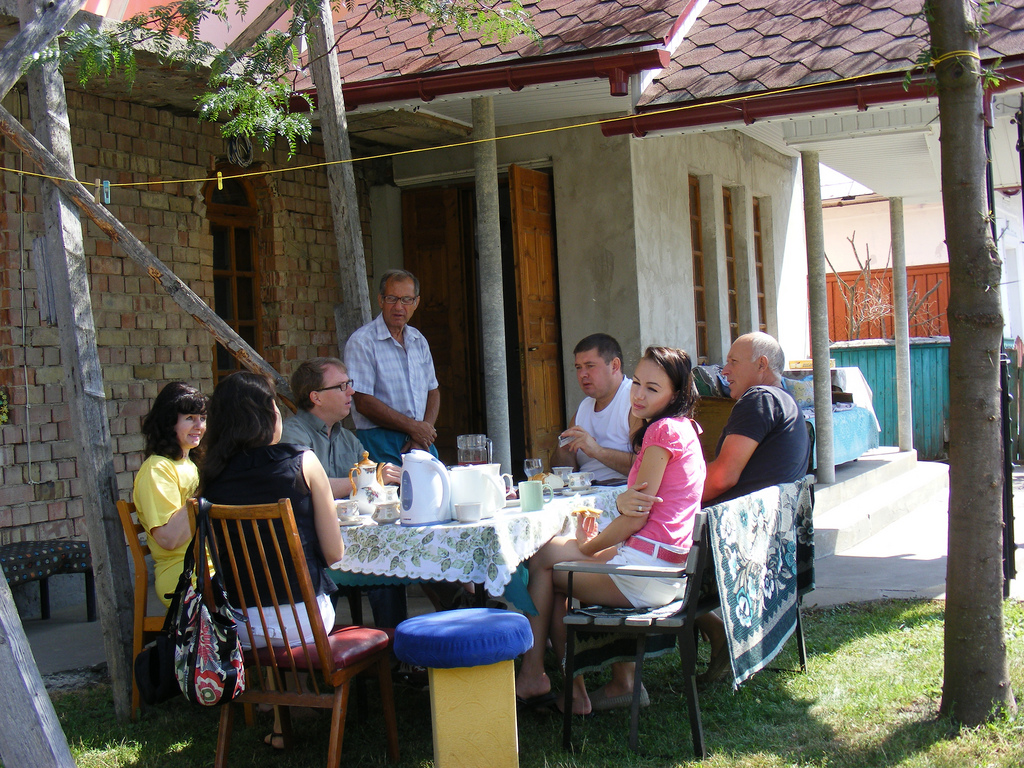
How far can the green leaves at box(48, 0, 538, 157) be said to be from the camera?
476 cm

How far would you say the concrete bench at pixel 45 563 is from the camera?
5.25 meters

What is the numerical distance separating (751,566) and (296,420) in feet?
6.70

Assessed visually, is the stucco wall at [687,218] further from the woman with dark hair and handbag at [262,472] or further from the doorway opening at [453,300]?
the woman with dark hair and handbag at [262,472]

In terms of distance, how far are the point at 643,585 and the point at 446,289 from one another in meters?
5.01

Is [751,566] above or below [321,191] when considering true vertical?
below

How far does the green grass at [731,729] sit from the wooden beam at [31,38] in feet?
8.23

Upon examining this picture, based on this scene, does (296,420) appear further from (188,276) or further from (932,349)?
(932,349)

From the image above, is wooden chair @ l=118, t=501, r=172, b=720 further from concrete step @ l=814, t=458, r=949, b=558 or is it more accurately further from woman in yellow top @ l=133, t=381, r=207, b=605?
concrete step @ l=814, t=458, r=949, b=558

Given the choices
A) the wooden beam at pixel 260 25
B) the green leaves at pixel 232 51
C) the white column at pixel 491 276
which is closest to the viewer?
the green leaves at pixel 232 51

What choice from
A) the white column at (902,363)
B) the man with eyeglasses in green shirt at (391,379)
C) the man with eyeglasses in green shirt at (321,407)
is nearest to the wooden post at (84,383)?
the man with eyeglasses in green shirt at (321,407)

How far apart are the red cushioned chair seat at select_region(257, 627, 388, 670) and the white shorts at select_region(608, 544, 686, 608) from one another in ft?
2.90

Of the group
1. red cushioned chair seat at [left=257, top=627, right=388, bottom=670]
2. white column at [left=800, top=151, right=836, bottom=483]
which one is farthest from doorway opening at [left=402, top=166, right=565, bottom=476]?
red cushioned chair seat at [left=257, top=627, right=388, bottom=670]

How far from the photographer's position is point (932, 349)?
12297mm

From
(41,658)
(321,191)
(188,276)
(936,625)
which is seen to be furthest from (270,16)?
(936,625)
